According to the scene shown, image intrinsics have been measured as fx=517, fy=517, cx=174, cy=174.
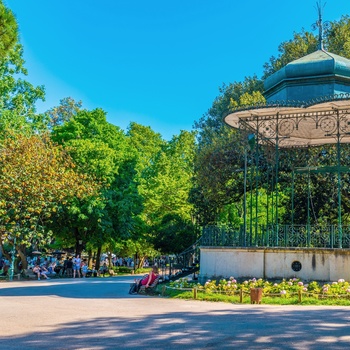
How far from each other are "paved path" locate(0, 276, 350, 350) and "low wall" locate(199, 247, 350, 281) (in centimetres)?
375

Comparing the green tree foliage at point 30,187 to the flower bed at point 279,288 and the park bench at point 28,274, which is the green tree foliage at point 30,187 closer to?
the park bench at point 28,274

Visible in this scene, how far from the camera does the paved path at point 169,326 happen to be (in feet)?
28.5

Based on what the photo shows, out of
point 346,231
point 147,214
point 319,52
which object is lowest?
point 346,231

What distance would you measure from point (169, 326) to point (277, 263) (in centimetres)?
834

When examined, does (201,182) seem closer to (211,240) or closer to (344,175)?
(344,175)

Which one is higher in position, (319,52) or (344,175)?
(319,52)

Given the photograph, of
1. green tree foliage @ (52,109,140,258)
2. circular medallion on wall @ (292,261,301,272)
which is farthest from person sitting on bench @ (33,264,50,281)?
circular medallion on wall @ (292,261,301,272)

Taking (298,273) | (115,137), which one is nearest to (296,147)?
(298,273)

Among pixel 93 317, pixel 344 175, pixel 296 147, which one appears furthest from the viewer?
pixel 344 175

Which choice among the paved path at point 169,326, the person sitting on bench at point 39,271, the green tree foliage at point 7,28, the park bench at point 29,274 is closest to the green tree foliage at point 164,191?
the person sitting on bench at point 39,271

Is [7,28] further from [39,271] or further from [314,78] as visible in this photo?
[39,271]

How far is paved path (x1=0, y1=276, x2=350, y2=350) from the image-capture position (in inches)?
342

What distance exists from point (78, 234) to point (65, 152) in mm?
6349

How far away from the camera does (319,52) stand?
72.1 ft
